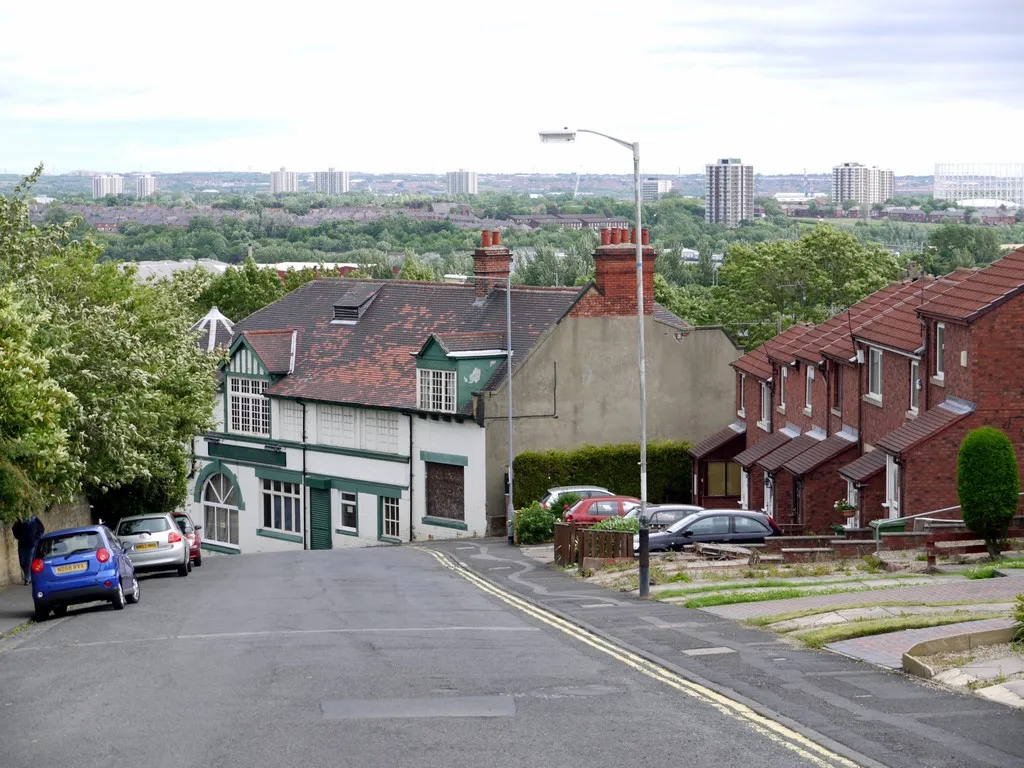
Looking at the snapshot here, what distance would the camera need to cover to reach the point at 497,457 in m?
49.8

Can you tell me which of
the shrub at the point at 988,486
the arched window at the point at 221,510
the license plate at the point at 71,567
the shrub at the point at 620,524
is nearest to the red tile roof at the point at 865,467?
the shrub at the point at 620,524

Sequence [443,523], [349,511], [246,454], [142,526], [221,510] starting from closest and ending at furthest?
1. [142,526]
2. [443,523]
3. [349,511]
4. [246,454]
5. [221,510]

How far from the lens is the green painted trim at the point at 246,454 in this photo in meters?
56.8

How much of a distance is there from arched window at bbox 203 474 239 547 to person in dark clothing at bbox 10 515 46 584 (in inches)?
951

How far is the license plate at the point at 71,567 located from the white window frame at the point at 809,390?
24.7 m

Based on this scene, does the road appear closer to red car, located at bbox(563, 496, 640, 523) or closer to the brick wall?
the brick wall

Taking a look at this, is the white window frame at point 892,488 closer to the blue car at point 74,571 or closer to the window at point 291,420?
the blue car at point 74,571

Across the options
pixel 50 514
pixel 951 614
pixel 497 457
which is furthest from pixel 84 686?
pixel 497 457

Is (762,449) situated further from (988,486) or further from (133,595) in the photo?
(133,595)

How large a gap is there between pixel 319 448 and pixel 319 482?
1.28 m

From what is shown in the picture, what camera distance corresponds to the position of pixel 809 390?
44.7 metres

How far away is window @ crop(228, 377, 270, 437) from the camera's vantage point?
57500 mm

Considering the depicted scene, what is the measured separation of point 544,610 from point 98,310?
14564 millimetres

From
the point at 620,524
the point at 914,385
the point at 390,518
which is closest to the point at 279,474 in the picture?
the point at 390,518
